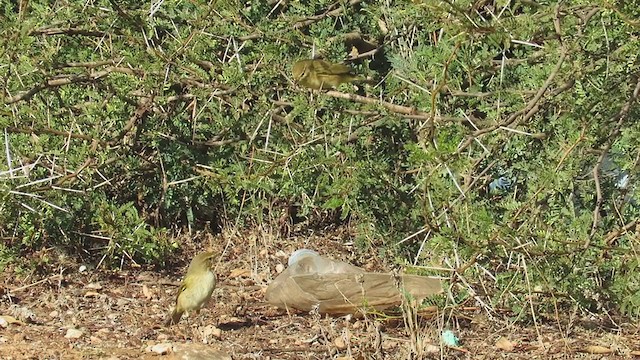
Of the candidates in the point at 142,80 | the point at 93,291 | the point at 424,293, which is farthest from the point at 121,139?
the point at 424,293

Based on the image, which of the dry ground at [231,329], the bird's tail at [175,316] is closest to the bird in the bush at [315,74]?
the dry ground at [231,329]

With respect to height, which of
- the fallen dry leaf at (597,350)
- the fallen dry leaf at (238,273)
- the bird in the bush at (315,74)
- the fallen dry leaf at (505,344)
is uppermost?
the bird in the bush at (315,74)

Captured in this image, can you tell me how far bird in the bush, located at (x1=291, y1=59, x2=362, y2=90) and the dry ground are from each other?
46.3 inches

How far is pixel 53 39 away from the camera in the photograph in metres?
7.33

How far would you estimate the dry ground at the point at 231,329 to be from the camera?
532 centimetres

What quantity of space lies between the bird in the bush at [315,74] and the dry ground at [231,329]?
1177mm

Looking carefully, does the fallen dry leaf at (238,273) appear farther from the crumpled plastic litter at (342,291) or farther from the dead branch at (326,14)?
the dead branch at (326,14)

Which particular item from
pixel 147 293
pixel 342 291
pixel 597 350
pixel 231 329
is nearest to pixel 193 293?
pixel 231 329

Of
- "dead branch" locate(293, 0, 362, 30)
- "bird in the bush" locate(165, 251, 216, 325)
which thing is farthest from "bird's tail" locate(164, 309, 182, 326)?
"dead branch" locate(293, 0, 362, 30)

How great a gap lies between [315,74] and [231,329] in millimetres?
1772

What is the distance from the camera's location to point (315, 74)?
6.86 meters

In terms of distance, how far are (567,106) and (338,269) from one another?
1.61 meters

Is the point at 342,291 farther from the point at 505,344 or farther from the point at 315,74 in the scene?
the point at 315,74

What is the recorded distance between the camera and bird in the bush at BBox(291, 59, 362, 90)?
6.86 meters
